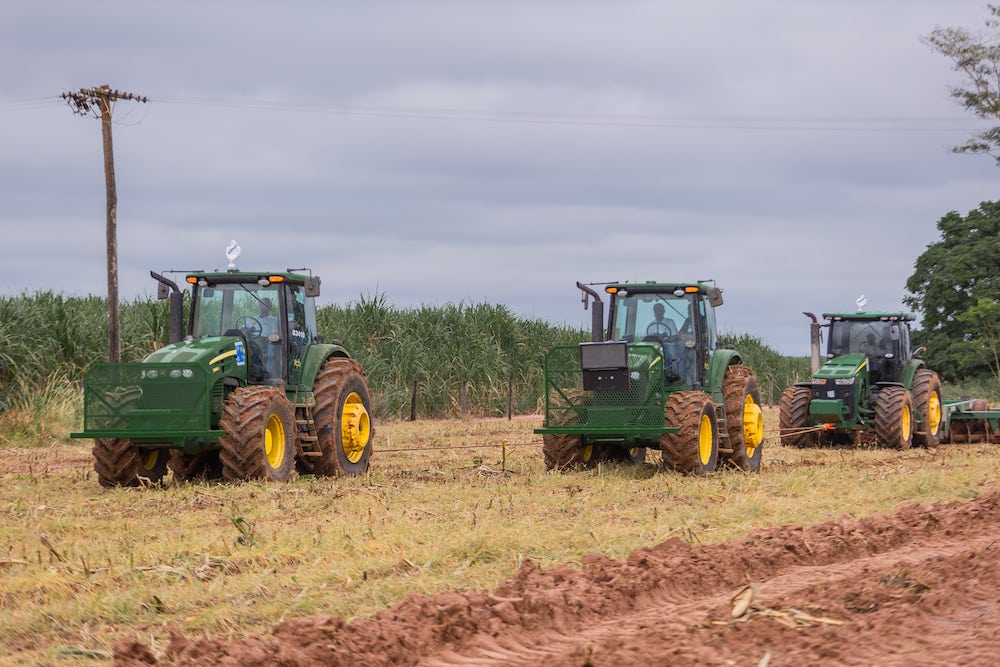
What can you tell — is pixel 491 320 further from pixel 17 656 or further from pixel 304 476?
pixel 17 656

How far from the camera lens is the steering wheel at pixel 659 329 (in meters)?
14.3

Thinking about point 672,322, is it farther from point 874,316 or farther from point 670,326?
point 874,316

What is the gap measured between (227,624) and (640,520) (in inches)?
170

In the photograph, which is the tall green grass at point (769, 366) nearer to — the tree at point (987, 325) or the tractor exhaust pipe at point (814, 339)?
the tree at point (987, 325)

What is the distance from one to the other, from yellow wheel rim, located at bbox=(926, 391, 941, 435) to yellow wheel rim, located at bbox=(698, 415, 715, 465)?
280 inches

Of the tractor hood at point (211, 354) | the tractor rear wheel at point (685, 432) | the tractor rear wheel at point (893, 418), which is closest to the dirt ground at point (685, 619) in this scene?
the tractor rear wheel at point (685, 432)

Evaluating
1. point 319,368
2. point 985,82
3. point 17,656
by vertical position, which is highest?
point 985,82

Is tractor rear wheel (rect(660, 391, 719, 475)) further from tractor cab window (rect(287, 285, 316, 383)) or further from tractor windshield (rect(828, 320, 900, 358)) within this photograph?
tractor windshield (rect(828, 320, 900, 358))

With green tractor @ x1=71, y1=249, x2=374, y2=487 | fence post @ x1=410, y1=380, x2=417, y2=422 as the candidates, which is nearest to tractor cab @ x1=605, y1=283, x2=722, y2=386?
green tractor @ x1=71, y1=249, x2=374, y2=487

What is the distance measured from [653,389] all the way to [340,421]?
3.55 meters

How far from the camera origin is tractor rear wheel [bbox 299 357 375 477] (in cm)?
1383

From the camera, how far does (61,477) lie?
14445 millimetres

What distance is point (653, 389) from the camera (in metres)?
13.4

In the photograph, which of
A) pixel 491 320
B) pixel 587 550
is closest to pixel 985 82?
pixel 491 320
